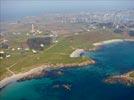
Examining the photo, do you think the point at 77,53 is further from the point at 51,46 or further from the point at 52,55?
the point at 51,46

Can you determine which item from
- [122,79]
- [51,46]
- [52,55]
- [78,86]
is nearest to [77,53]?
[52,55]

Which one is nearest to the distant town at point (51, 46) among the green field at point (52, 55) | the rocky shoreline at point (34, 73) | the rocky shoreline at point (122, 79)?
the green field at point (52, 55)

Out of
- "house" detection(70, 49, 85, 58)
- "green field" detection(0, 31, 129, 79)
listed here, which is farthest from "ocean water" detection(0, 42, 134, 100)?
"house" detection(70, 49, 85, 58)

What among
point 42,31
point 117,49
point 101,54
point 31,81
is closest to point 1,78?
point 31,81

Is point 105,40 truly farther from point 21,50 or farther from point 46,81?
point 46,81

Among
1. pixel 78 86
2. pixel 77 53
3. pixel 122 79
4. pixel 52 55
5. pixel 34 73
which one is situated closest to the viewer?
pixel 78 86

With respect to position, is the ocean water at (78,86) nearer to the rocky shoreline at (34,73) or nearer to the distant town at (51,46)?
the rocky shoreline at (34,73)
